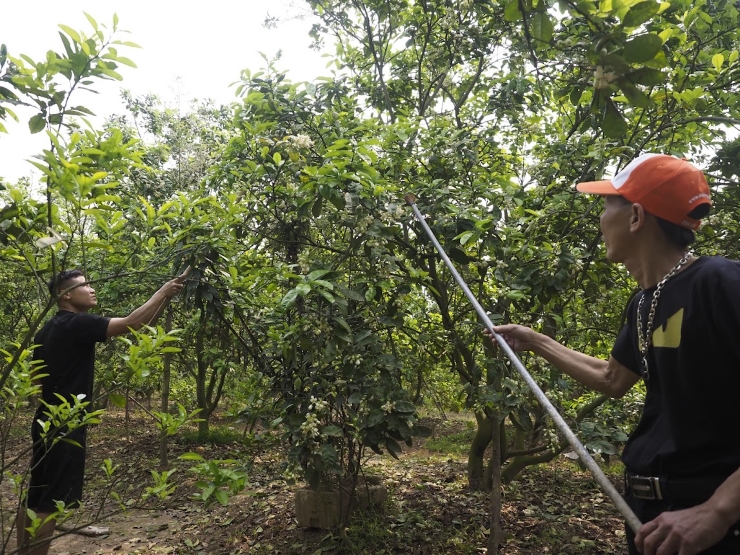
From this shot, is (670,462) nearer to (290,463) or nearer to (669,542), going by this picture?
(669,542)

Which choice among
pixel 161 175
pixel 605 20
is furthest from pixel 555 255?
pixel 161 175

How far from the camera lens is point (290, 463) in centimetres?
318

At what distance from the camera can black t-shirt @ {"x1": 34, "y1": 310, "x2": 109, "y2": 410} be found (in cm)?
296

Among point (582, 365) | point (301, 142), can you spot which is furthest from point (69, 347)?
point (582, 365)

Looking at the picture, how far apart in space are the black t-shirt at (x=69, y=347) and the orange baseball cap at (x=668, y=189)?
109 inches

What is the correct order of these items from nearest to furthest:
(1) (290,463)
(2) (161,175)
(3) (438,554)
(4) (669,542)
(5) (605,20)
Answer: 1. (4) (669,542)
2. (5) (605,20)
3. (1) (290,463)
4. (3) (438,554)
5. (2) (161,175)

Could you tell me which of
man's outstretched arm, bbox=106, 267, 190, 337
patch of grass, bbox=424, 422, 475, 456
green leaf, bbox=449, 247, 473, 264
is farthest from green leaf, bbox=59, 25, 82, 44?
patch of grass, bbox=424, 422, 475, 456

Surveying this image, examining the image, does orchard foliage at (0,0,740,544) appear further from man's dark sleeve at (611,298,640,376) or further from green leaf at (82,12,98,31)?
man's dark sleeve at (611,298,640,376)

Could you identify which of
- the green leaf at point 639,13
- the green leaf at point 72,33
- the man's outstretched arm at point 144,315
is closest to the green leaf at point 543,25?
the green leaf at point 639,13

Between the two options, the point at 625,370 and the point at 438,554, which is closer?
the point at 625,370

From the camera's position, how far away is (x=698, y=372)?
126cm

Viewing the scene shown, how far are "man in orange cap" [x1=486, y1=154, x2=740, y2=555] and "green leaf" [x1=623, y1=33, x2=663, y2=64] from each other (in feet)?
0.91

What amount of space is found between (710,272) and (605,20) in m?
0.83

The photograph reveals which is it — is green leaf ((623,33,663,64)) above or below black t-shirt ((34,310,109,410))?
above
